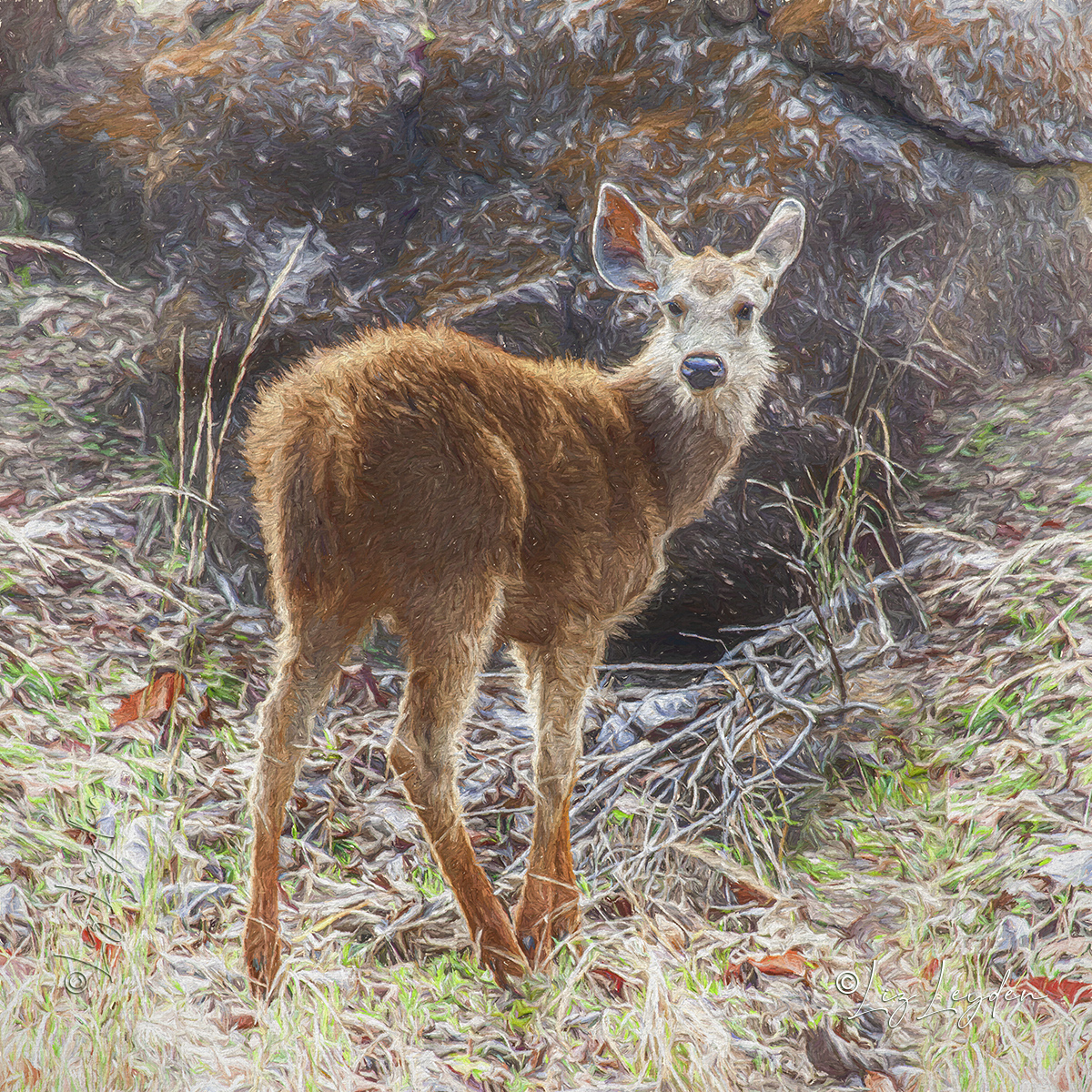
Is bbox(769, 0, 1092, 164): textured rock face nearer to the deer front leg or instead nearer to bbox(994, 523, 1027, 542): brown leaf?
bbox(994, 523, 1027, 542): brown leaf

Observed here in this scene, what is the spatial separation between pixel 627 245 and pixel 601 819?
1.78 metres

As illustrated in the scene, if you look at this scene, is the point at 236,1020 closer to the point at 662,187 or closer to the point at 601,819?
the point at 601,819

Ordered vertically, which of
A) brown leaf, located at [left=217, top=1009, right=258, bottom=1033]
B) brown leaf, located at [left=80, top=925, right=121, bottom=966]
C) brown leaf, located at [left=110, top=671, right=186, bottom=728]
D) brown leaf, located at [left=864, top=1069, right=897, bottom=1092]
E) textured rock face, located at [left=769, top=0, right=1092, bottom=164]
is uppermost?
textured rock face, located at [left=769, top=0, right=1092, bottom=164]

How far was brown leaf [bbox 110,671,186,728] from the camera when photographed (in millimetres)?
3119

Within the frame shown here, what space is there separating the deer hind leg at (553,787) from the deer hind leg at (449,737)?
0.10 m

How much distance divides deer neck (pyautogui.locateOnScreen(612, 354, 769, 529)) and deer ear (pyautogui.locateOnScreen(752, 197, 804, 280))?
1.14ft

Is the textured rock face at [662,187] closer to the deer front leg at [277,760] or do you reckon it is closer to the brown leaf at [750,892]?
the brown leaf at [750,892]

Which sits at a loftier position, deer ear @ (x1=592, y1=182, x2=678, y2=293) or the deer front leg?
deer ear @ (x1=592, y1=182, x2=678, y2=293)

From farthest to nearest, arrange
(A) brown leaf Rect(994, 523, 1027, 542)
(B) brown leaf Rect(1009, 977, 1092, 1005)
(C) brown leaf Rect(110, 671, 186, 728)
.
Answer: (A) brown leaf Rect(994, 523, 1027, 542) < (C) brown leaf Rect(110, 671, 186, 728) < (B) brown leaf Rect(1009, 977, 1092, 1005)

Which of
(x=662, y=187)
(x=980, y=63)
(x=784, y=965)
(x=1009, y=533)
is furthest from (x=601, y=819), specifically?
(x=980, y=63)

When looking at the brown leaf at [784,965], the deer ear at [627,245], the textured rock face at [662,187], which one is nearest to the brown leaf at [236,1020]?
the brown leaf at [784,965]

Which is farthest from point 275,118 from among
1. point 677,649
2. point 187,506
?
point 677,649

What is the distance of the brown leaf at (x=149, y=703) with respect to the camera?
312cm
